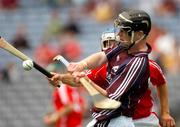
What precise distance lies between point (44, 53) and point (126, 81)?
10.3 meters

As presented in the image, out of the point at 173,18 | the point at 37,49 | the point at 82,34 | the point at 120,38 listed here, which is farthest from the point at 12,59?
the point at 120,38

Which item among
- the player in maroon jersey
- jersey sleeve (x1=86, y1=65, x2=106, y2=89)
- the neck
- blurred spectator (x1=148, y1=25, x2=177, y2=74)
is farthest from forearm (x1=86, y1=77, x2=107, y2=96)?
blurred spectator (x1=148, y1=25, x2=177, y2=74)

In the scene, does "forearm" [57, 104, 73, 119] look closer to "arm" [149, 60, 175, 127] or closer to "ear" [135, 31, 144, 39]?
"arm" [149, 60, 175, 127]

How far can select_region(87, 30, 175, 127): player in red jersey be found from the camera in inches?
333

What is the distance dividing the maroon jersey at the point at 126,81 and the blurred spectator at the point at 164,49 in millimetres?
8840

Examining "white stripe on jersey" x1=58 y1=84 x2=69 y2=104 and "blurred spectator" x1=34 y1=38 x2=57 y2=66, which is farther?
"blurred spectator" x1=34 y1=38 x2=57 y2=66

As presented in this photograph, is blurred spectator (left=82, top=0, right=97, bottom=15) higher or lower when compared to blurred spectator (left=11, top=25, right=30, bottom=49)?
higher

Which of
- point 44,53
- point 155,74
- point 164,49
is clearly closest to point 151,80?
point 155,74

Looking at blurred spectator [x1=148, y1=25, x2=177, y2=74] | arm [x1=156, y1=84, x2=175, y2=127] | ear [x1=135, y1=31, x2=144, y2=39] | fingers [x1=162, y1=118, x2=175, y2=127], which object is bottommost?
blurred spectator [x1=148, y1=25, x2=177, y2=74]

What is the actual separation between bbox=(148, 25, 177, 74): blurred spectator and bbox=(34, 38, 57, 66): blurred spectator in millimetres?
2143

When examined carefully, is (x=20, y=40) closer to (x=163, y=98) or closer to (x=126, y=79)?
(x=163, y=98)

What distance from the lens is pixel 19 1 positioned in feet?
71.1

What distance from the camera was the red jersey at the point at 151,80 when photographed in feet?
27.7

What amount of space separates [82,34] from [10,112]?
9.59 ft
